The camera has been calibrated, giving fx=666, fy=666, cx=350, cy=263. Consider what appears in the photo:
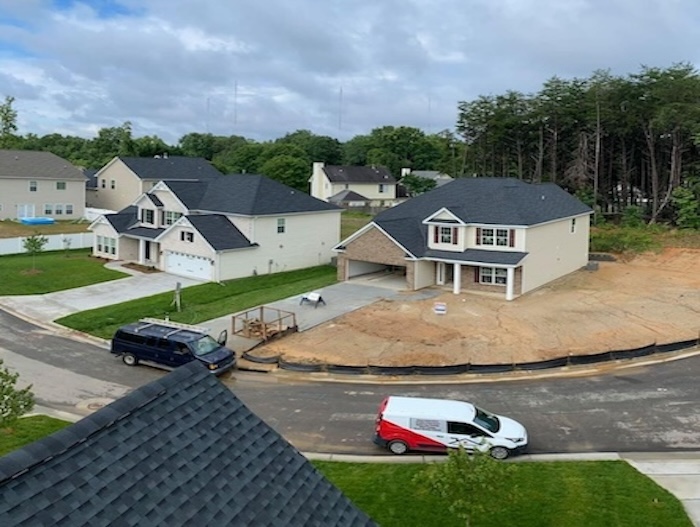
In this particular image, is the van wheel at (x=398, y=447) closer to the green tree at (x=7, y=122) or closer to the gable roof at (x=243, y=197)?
the gable roof at (x=243, y=197)

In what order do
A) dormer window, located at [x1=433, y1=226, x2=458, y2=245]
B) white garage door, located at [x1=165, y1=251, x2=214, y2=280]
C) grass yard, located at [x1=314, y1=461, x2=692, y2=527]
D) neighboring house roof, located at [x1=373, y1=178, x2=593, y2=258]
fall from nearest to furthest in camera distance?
grass yard, located at [x1=314, y1=461, x2=692, y2=527] < neighboring house roof, located at [x1=373, y1=178, x2=593, y2=258] < dormer window, located at [x1=433, y1=226, x2=458, y2=245] < white garage door, located at [x1=165, y1=251, x2=214, y2=280]

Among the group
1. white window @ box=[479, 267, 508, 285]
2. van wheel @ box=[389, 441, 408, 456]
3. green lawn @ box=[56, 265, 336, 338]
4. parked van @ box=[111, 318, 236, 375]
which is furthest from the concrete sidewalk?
white window @ box=[479, 267, 508, 285]

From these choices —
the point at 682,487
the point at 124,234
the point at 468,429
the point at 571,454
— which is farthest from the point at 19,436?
the point at 124,234

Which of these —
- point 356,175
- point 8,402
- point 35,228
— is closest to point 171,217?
point 35,228

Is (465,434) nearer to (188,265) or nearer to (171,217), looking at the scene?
(188,265)

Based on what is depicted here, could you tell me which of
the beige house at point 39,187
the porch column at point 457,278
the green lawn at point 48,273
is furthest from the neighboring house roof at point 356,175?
the porch column at point 457,278

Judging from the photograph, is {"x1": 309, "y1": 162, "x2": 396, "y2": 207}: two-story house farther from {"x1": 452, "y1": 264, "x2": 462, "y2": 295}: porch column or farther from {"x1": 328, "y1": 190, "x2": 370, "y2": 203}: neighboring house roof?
{"x1": 452, "y1": 264, "x2": 462, "y2": 295}: porch column

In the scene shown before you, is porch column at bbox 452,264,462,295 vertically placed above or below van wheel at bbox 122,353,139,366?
above
